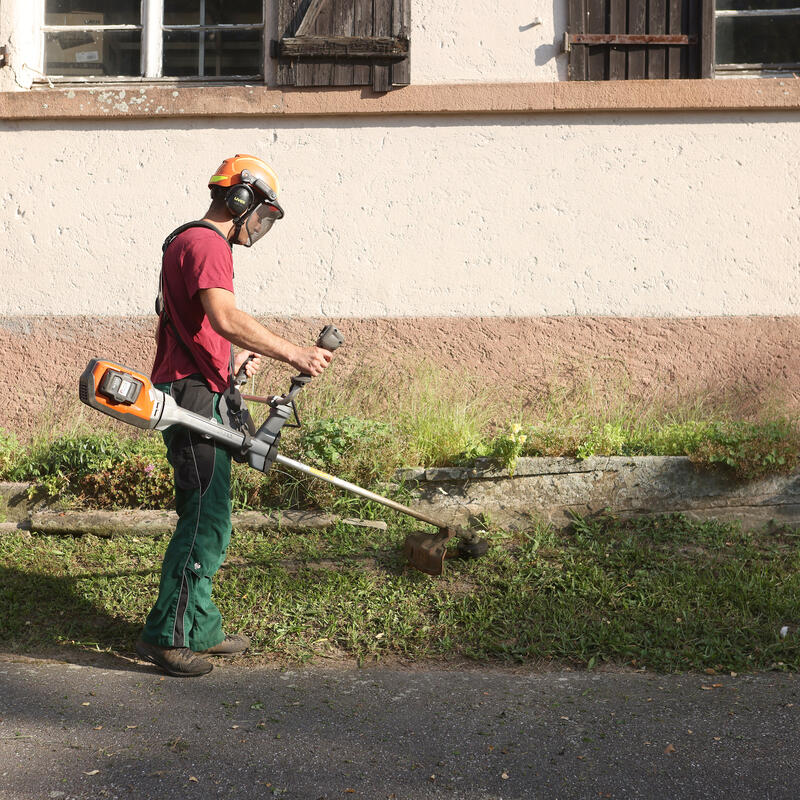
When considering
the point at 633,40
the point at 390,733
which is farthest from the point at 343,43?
the point at 390,733

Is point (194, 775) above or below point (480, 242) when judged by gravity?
below

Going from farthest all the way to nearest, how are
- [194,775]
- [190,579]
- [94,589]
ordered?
[94,589]
[190,579]
[194,775]

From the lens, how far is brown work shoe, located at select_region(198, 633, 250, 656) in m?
3.93

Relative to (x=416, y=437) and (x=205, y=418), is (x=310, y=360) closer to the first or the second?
(x=205, y=418)

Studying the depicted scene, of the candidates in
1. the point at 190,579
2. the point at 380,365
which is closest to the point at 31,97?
the point at 380,365

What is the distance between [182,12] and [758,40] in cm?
422

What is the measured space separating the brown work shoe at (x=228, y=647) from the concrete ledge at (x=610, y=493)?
154 centimetres

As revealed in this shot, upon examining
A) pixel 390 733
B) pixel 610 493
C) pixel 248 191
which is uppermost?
pixel 248 191

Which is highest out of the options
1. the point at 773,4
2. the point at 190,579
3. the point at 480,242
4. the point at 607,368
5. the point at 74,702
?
the point at 773,4

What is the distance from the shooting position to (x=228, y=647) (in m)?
3.95

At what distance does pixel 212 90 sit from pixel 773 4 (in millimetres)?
4033

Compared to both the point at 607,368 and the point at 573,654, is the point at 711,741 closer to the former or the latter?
the point at 573,654

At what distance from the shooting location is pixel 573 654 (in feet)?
13.0

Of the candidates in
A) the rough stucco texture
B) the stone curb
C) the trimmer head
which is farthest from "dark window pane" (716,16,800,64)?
the trimmer head
